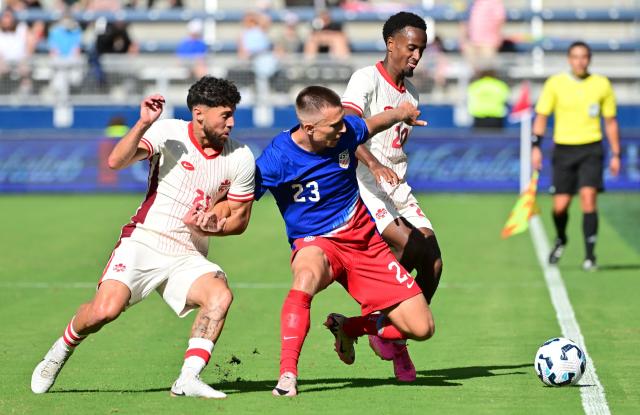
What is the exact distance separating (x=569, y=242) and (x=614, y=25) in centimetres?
1308

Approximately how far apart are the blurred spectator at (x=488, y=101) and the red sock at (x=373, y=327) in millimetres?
16330

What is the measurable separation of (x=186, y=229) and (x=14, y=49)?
20913mm

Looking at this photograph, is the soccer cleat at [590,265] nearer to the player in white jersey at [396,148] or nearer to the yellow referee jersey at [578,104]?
the yellow referee jersey at [578,104]

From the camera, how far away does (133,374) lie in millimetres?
8805

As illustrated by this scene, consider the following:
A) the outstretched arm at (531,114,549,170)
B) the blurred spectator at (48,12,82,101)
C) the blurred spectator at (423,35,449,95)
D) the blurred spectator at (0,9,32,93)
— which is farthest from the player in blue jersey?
the blurred spectator at (0,9,32,93)

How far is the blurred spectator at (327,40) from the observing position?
88.7ft

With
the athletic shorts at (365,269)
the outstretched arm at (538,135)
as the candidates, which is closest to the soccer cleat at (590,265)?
the outstretched arm at (538,135)

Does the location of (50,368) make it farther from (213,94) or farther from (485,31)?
(485,31)

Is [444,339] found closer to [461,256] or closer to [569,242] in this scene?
[461,256]

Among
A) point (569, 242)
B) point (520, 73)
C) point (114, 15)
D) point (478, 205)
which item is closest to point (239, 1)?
point (114, 15)

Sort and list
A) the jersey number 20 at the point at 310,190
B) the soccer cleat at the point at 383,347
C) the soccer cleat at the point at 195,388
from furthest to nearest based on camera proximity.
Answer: the soccer cleat at the point at 383,347 → the jersey number 20 at the point at 310,190 → the soccer cleat at the point at 195,388

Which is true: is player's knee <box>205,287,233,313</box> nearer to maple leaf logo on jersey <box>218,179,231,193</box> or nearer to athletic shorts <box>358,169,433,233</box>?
maple leaf logo on jersey <box>218,179,231,193</box>

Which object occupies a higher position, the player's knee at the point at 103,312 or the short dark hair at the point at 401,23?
the short dark hair at the point at 401,23

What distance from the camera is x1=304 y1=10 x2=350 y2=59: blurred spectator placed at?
88.7ft
